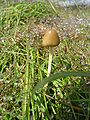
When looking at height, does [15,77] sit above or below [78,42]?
above

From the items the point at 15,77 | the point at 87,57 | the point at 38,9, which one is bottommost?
the point at 38,9

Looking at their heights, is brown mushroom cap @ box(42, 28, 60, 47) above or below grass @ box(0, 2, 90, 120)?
above

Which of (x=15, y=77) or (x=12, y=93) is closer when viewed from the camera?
(x=12, y=93)

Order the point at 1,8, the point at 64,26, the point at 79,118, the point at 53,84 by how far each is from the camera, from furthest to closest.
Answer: the point at 1,8, the point at 64,26, the point at 53,84, the point at 79,118

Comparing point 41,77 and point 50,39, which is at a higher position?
point 50,39

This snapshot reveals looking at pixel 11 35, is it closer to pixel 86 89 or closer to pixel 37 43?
pixel 37 43

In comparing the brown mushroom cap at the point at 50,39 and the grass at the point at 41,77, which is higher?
the brown mushroom cap at the point at 50,39

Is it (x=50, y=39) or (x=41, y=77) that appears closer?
(x=50, y=39)

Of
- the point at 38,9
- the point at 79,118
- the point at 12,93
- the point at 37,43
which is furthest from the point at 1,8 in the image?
the point at 79,118
